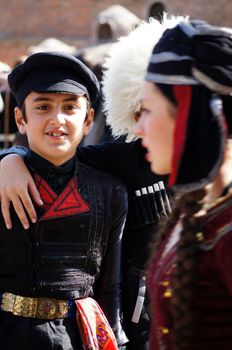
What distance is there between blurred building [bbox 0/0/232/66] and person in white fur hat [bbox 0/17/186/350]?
19.8 metres

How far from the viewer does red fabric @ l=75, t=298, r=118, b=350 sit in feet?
8.30

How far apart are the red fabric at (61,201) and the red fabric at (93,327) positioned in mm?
322

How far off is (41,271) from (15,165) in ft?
1.36

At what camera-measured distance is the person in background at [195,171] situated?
178 cm

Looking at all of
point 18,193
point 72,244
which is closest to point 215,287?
point 72,244

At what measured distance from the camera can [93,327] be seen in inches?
101

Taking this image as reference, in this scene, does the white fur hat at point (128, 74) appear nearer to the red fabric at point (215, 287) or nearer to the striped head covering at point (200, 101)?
the striped head covering at point (200, 101)

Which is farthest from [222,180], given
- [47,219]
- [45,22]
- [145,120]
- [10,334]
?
[45,22]

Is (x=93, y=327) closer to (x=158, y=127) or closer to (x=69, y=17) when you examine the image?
(x=158, y=127)

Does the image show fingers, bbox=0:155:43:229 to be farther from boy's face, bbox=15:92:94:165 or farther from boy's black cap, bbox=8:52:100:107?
boy's black cap, bbox=8:52:100:107

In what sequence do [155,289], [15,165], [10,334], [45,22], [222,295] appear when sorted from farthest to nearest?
[45,22]
[15,165]
[10,334]
[155,289]
[222,295]

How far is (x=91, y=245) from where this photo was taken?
2.60m

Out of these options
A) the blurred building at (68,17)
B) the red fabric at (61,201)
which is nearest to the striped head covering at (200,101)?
the red fabric at (61,201)

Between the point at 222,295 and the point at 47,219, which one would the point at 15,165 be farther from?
the point at 222,295
